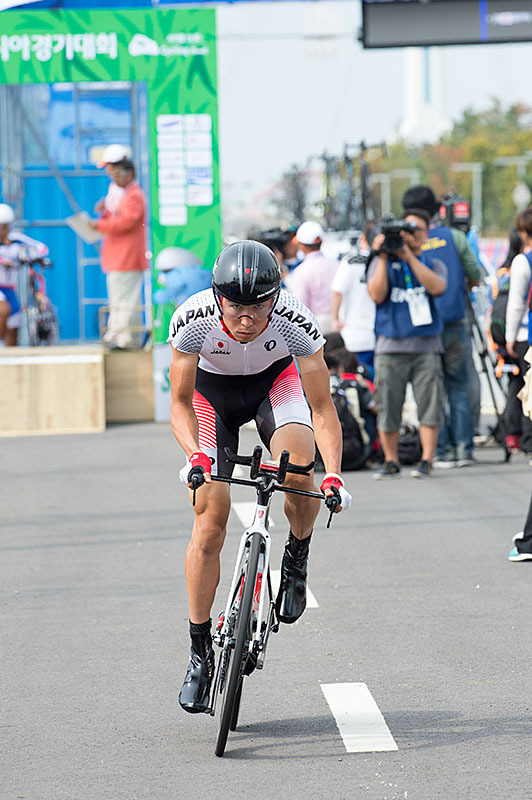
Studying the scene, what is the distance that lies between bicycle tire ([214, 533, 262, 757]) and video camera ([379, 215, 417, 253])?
5.88 meters

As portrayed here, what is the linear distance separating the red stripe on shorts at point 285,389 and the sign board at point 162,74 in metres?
9.28

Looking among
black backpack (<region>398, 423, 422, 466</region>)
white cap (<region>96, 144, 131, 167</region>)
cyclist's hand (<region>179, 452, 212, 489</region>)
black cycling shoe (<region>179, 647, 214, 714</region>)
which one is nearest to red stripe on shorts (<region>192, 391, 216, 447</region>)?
cyclist's hand (<region>179, 452, 212, 489</region>)

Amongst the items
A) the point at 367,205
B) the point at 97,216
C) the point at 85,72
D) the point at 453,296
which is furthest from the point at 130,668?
the point at 367,205

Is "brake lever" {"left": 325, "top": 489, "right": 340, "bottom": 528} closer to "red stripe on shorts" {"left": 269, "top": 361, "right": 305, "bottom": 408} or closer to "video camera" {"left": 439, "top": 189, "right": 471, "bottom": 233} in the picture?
"red stripe on shorts" {"left": 269, "top": 361, "right": 305, "bottom": 408}

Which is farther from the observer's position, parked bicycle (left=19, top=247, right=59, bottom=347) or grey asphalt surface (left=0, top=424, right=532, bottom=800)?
parked bicycle (left=19, top=247, right=59, bottom=347)

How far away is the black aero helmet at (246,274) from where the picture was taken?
446 cm

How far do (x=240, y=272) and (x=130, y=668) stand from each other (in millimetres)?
2197

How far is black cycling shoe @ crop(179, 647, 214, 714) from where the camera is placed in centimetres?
476

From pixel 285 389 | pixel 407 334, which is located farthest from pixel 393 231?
pixel 285 389

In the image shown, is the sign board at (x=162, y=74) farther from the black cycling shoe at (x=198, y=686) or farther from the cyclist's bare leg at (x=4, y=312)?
the black cycling shoe at (x=198, y=686)

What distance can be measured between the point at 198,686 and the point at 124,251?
436 inches

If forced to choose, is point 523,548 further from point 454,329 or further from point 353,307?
point 353,307

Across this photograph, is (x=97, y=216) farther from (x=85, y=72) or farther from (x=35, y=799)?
(x=35, y=799)

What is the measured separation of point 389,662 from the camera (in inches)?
227
